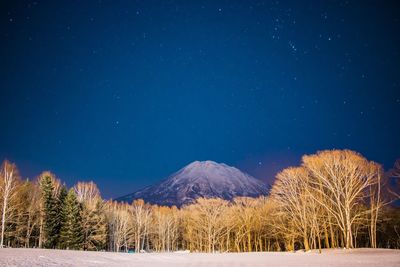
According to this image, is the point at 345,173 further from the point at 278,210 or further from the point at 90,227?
the point at 90,227

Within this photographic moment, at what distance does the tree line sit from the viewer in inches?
1581

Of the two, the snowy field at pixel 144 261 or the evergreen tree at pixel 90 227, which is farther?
the evergreen tree at pixel 90 227

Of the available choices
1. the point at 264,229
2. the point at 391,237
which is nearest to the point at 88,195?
the point at 264,229

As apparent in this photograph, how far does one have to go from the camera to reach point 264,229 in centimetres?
6906

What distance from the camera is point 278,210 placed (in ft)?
193

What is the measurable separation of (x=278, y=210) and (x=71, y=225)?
36328 mm

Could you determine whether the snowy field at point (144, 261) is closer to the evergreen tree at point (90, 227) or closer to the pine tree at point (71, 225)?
the pine tree at point (71, 225)

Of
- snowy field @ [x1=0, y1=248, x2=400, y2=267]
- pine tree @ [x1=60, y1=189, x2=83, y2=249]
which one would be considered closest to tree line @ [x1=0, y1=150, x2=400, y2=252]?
pine tree @ [x1=60, y1=189, x2=83, y2=249]

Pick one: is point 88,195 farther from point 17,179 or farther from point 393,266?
point 393,266

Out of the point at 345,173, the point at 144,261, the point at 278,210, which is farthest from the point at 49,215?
the point at 345,173

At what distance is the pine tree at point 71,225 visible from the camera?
51375mm

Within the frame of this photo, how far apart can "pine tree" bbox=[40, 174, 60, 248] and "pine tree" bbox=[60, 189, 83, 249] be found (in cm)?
118

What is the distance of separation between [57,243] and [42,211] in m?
5.88

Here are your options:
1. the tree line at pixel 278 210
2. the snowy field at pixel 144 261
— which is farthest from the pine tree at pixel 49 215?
the snowy field at pixel 144 261
